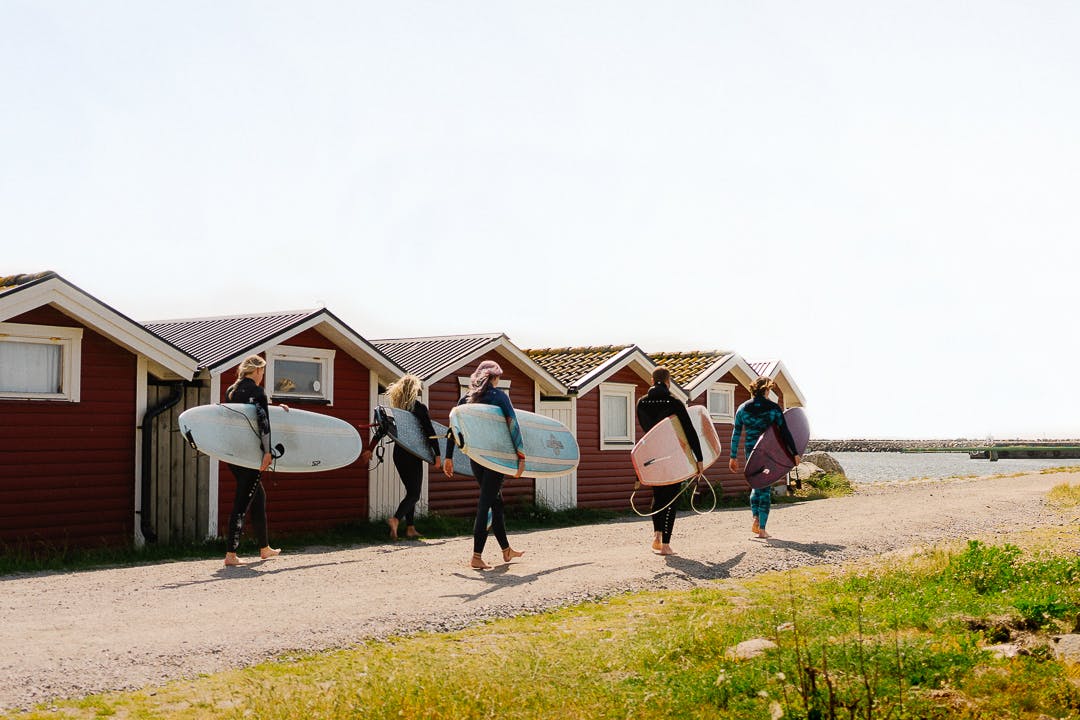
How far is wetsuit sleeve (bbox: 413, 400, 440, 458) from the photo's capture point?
47.8 feet

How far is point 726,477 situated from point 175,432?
14.9 meters

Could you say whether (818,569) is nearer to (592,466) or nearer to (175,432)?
(175,432)

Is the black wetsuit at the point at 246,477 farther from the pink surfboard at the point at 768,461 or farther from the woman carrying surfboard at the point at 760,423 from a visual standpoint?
the pink surfboard at the point at 768,461

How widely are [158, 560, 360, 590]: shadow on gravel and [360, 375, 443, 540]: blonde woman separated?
2.68 metres

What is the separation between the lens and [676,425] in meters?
12.4

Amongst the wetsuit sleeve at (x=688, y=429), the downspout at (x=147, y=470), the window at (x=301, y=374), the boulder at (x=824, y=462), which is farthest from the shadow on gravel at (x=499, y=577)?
the boulder at (x=824, y=462)

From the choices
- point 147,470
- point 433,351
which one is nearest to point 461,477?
point 433,351

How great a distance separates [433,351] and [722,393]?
9.30 meters

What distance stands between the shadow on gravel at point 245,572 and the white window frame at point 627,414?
11025 millimetres

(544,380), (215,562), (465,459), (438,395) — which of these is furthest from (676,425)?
(544,380)

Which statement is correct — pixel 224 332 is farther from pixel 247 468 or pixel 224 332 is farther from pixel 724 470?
pixel 724 470

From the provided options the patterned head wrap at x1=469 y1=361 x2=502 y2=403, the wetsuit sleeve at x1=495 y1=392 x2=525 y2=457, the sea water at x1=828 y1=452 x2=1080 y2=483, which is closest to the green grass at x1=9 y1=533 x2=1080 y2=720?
the wetsuit sleeve at x1=495 y1=392 x2=525 y2=457

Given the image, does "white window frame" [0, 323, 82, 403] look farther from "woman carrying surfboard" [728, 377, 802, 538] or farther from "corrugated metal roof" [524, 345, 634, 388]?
"corrugated metal roof" [524, 345, 634, 388]

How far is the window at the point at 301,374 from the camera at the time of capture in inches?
613
